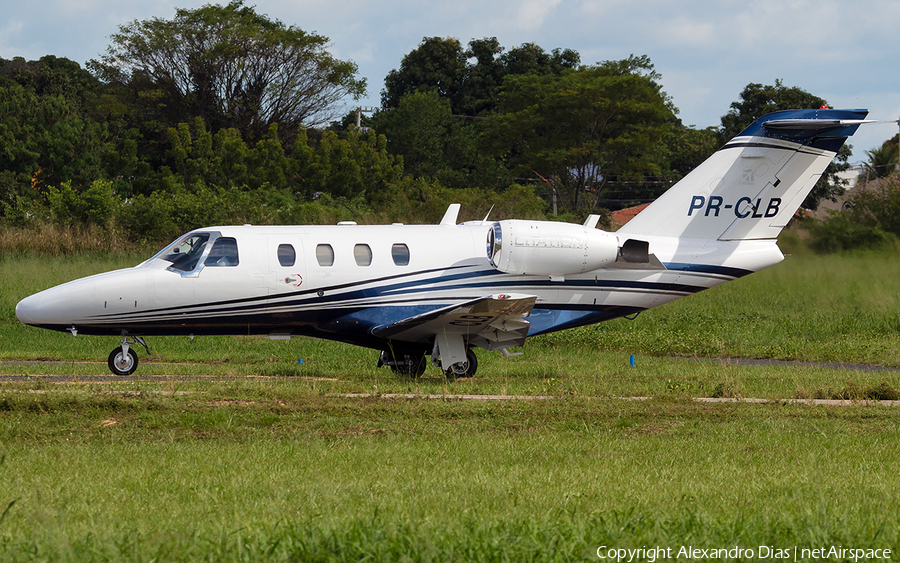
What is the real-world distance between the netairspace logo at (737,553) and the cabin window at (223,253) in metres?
11.9

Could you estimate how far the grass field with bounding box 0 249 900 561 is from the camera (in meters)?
5.32

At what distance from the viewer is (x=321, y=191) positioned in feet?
168

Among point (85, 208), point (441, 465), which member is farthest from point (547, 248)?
point (85, 208)

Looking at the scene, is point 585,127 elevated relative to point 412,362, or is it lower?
elevated

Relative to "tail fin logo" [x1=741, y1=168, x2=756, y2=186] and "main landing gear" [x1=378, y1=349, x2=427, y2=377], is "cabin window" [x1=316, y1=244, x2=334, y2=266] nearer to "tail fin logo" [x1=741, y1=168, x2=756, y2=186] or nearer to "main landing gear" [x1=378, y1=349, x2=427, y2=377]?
"main landing gear" [x1=378, y1=349, x2=427, y2=377]

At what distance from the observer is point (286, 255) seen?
16.2 m

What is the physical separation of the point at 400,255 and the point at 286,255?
6.50 ft

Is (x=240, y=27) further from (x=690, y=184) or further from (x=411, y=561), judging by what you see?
(x=411, y=561)

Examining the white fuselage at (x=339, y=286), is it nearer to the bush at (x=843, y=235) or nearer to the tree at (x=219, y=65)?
the bush at (x=843, y=235)

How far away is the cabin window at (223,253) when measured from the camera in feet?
52.6

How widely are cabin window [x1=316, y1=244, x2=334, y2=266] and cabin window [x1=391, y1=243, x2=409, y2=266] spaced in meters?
1.08

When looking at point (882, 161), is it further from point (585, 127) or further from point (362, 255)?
point (362, 255)

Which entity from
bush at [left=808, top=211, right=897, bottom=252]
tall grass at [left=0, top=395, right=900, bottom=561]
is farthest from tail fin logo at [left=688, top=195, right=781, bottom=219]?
bush at [left=808, top=211, right=897, bottom=252]

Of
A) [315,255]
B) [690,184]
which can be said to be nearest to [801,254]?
[690,184]
